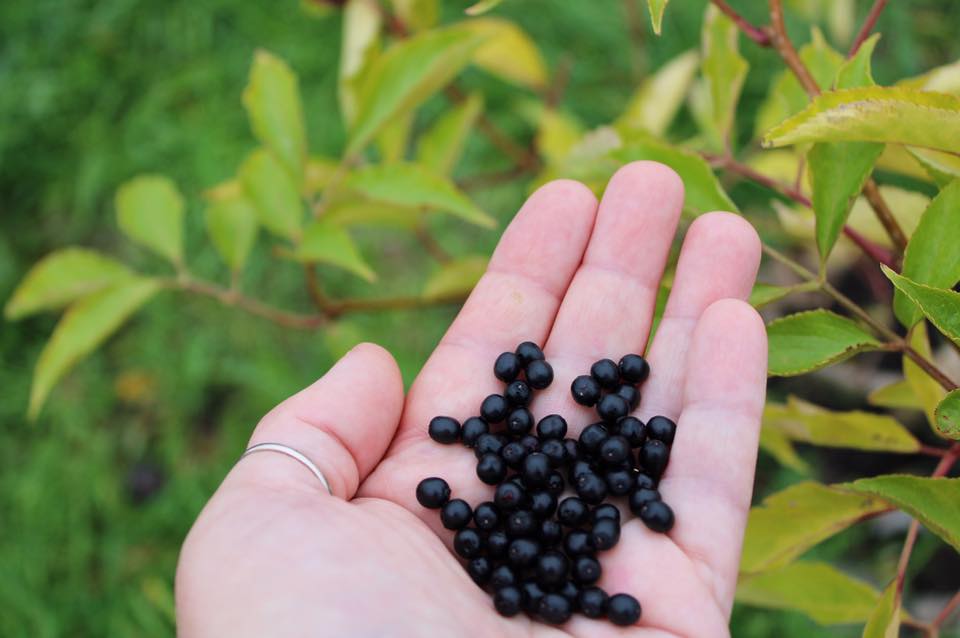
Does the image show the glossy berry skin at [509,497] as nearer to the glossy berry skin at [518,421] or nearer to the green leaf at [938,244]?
the glossy berry skin at [518,421]

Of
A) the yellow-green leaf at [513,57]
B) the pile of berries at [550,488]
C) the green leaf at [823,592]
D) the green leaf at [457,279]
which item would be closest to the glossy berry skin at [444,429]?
the pile of berries at [550,488]

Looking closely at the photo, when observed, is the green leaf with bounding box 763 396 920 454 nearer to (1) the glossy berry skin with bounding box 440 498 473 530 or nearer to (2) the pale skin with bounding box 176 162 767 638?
(2) the pale skin with bounding box 176 162 767 638

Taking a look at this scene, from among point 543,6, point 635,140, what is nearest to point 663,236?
point 635,140

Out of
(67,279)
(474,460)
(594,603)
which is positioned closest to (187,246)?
(67,279)

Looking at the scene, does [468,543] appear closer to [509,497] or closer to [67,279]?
[509,497]

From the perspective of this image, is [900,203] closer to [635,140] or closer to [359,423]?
[635,140]
